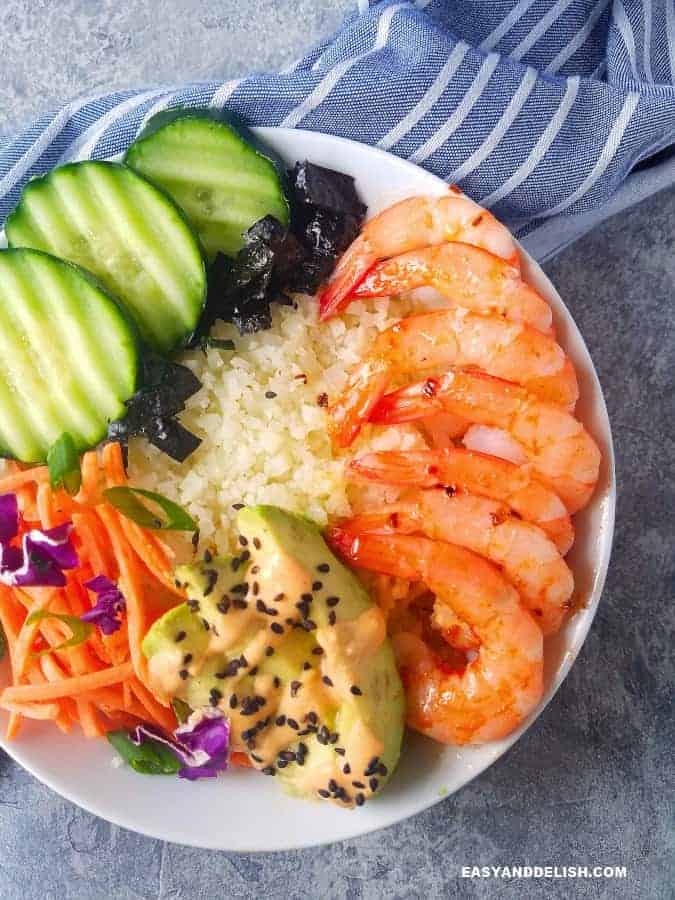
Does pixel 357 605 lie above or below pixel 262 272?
below

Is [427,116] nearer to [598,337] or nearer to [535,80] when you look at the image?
[535,80]

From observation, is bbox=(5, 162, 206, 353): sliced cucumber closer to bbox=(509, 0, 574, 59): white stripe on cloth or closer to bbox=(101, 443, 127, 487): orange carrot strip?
bbox=(101, 443, 127, 487): orange carrot strip

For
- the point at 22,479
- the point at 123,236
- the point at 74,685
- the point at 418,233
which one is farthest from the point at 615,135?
the point at 74,685

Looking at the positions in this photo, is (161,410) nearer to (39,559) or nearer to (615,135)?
(39,559)

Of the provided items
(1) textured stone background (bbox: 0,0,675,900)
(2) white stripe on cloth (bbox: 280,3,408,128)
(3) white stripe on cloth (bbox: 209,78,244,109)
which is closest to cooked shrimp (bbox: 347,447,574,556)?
(1) textured stone background (bbox: 0,0,675,900)

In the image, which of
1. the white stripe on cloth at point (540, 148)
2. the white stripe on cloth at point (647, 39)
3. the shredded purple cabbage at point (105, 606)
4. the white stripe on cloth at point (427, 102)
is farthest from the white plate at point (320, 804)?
the white stripe on cloth at point (647, 39)

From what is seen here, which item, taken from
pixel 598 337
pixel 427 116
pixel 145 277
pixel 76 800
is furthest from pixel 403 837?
pixel 427 116
